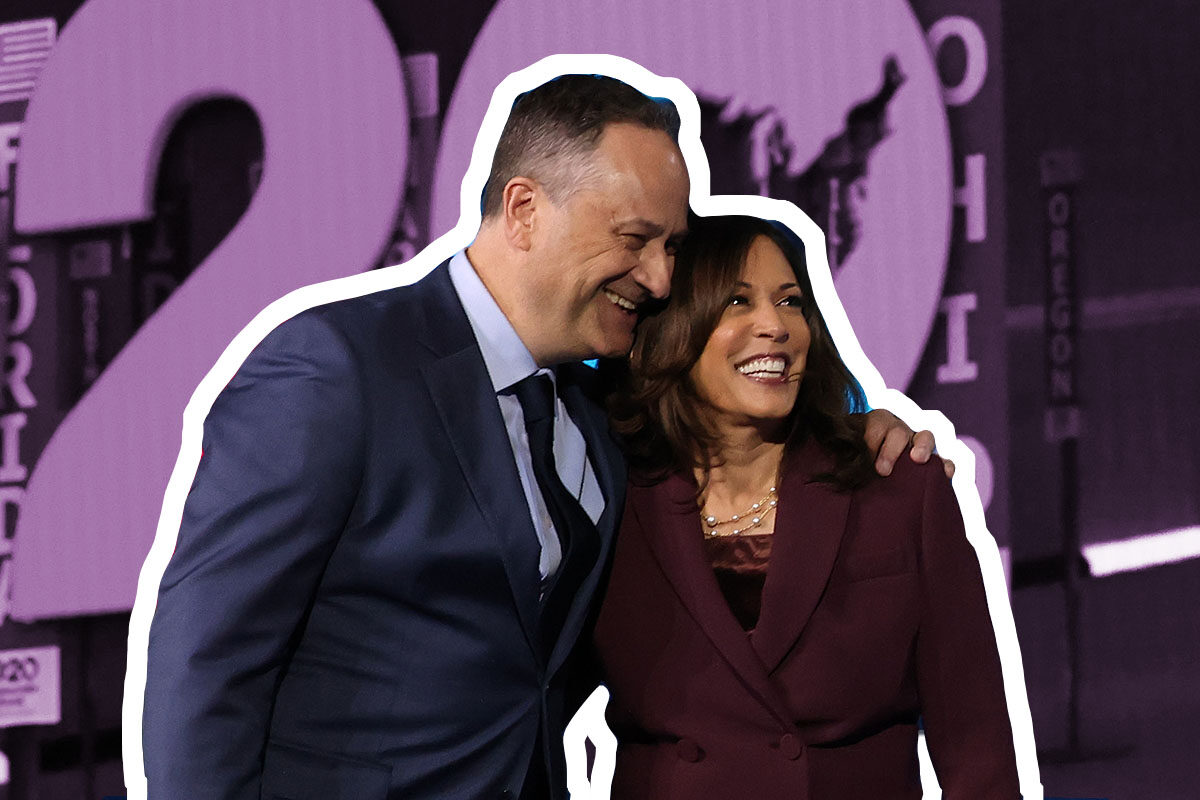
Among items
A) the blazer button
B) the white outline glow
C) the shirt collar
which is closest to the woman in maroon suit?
the blazer button

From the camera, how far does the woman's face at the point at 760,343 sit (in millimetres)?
2285

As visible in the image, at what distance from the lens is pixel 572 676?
229cm

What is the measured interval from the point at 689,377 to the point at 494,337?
20.5 inches

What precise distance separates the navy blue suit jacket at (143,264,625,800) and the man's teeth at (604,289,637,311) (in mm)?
287

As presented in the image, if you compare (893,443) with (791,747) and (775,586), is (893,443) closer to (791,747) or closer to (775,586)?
(775,586)

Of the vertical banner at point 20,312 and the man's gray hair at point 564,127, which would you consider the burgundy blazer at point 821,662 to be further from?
the vertical banner at point 20,312

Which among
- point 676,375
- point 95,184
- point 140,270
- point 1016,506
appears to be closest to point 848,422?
point 676,375

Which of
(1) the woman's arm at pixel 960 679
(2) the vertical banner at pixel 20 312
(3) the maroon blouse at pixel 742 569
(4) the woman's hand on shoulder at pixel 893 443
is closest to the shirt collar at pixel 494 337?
(3) the maroon blouse at pixel 742 569

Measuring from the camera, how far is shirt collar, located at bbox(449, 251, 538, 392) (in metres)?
1.98

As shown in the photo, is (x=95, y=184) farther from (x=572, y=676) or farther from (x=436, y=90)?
(x=572, y=676)

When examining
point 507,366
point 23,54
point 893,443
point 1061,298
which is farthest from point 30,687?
point 1061,298

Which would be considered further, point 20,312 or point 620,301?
point 20,312

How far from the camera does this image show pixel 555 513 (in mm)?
1984

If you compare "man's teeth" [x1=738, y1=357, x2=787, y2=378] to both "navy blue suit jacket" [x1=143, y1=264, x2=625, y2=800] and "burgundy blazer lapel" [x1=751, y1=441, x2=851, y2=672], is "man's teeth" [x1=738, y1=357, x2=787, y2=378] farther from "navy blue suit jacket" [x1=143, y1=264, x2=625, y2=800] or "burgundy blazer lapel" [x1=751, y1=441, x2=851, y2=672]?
"navy blue suit jacket" [x1=143, y1=264, x2=625, y2=800]
